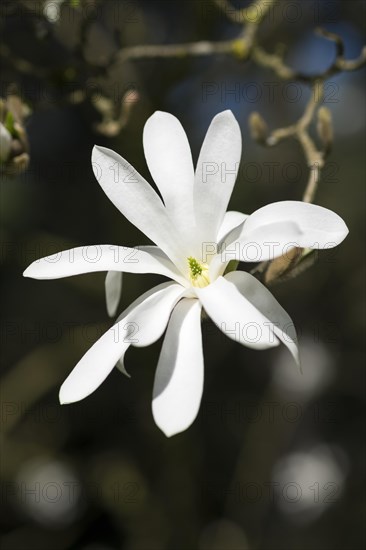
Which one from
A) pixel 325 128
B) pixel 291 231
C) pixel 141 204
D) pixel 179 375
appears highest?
pixel 325 128

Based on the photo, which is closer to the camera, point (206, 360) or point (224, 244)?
point (224, 244)

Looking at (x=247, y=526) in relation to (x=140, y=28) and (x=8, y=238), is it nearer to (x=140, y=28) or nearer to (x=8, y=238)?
(x=8, y=238)

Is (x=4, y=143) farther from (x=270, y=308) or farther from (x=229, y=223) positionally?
(x=270, y=308)

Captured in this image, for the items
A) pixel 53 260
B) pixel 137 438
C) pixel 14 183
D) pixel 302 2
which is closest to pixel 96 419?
pixel 137 438

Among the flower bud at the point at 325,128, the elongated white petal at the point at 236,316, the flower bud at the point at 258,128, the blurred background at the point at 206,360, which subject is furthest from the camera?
the blurred background at the point at 206,360

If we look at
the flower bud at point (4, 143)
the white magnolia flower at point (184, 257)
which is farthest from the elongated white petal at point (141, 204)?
the flower bud at point (4, 143)

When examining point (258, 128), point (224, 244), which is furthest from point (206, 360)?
point (224, 244)

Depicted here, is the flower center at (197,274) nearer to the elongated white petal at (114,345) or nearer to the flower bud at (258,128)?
the elongated white petal at (114,345)
